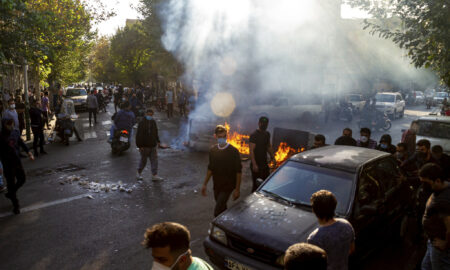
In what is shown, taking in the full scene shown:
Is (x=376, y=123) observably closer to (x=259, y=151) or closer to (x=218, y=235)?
(x=259, y=151)

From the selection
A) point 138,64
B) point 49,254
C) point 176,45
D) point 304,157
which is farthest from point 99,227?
point 138,64

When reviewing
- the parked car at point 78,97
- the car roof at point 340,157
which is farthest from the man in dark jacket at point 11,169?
the parked car at point 78,97

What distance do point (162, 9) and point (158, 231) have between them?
21292 mm

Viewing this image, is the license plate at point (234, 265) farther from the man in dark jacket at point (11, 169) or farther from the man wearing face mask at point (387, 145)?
the man wearing face mask at point (387, 145)

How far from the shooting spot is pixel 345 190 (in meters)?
4.36

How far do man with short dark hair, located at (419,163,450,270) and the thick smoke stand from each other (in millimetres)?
15002

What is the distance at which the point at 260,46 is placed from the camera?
19.9 metres

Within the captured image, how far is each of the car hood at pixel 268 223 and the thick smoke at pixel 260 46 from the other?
13896 millimetres

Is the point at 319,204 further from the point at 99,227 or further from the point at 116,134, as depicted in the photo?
the point at 116,134

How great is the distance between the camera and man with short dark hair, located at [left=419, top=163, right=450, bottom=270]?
3236 millimetres

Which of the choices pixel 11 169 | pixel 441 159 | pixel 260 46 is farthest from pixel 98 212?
pixel 260 46

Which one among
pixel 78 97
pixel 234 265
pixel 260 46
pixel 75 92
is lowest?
pixel 234 265

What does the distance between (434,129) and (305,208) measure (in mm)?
7674

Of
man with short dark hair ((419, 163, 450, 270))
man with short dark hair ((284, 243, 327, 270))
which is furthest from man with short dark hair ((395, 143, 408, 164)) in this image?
man with short dark hair ((284, 243, 327, 270))
